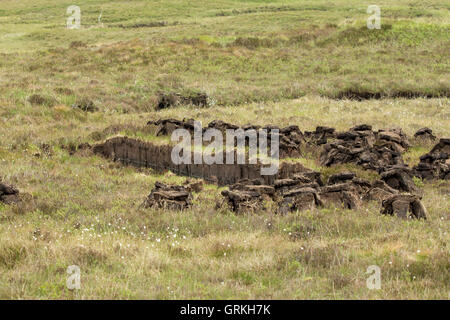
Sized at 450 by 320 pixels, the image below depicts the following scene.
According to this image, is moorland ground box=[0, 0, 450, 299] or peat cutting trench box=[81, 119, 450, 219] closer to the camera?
moorland ground box=[0, 0, 450, 299]

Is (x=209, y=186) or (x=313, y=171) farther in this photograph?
(x=209, y=186)

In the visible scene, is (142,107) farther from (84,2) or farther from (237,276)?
(84,2)

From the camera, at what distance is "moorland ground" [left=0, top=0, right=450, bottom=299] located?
746cm

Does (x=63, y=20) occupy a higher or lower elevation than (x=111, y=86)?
higher

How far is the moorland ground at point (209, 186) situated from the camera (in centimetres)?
746

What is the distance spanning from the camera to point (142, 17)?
8369cm

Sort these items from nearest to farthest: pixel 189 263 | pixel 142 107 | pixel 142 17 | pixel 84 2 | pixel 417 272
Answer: pixel 417 272
pixel 189 263
pixel 142 107
pixel 142 17
pixel 84 2

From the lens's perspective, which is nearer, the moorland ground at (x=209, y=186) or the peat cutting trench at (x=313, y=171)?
the moorland ground at (x=209, y=186)

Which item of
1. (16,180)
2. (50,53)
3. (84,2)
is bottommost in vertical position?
(16,180)

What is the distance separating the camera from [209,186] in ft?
53.0

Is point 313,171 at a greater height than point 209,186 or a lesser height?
greater

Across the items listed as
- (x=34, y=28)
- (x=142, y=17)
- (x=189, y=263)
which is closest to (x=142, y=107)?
(x=189, y=263)

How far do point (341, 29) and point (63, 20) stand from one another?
5123cm

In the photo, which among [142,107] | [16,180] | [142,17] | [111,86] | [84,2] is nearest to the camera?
[16,180]
